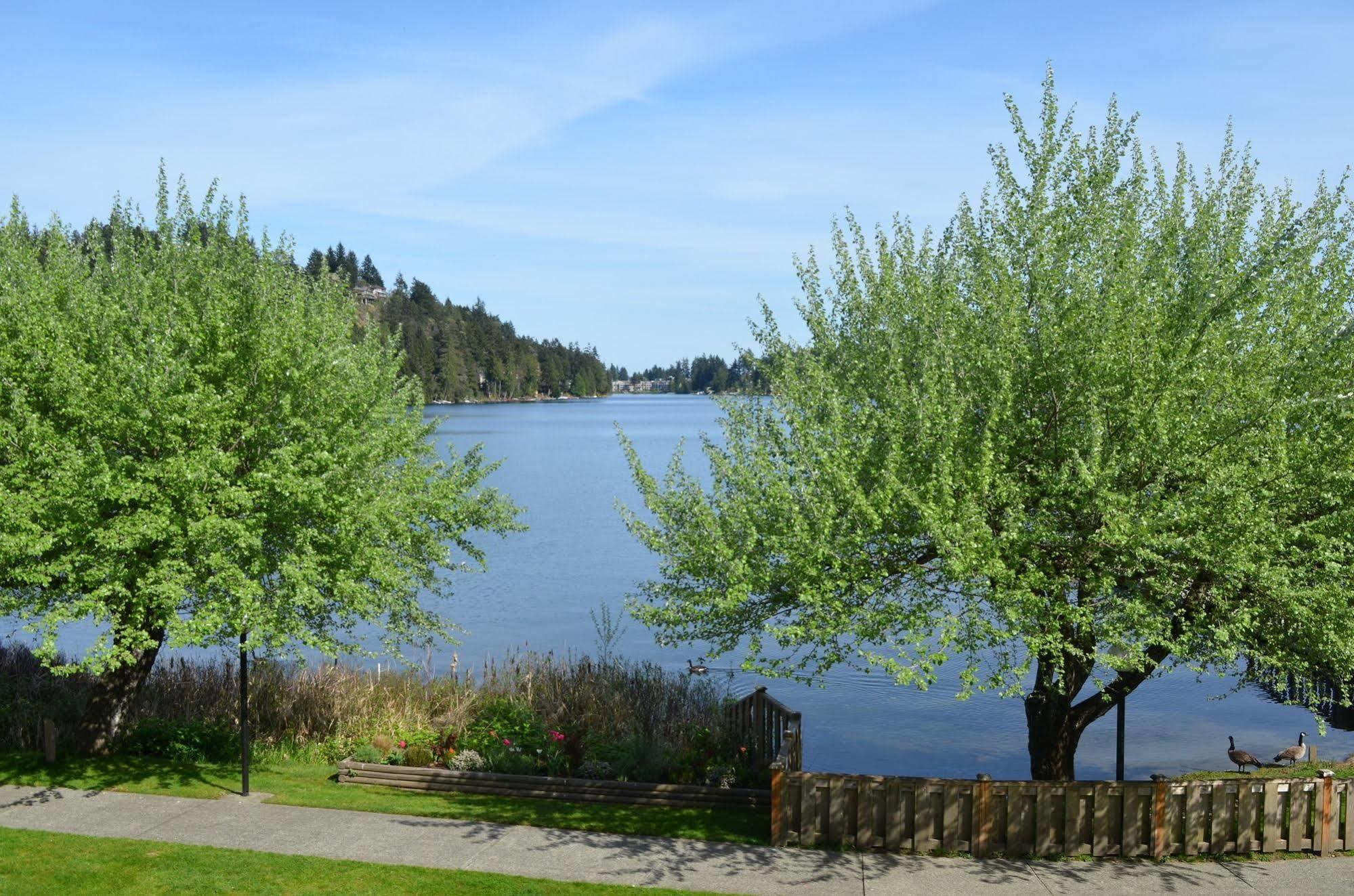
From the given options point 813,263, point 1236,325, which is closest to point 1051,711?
point 1236,325

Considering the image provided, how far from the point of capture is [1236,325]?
1380 cm

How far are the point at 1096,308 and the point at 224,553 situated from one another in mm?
12095

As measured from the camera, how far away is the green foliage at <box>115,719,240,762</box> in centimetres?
1886

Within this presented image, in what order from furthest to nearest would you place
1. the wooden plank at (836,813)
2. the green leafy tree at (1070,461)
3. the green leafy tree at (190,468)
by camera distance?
1. the green leafy tree at (190,468)
2. the wooden plank at (836,813)
3. the green leafy tree at (1070,461)

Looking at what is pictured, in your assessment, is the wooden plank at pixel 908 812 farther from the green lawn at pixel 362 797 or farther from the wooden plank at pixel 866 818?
the green lawn at pixel 362 797

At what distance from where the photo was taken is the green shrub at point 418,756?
59.2 ft

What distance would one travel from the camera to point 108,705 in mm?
18938

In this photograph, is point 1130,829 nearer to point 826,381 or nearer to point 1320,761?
point 826,381

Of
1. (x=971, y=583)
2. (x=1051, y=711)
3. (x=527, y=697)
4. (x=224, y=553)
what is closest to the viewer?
(x=971, y=583)

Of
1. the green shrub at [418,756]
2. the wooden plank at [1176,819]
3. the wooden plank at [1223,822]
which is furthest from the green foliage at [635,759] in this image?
the wooden plank at [1223,822]

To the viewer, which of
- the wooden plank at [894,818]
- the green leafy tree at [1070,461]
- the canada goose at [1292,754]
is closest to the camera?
the green leafy tree at [1070,461]

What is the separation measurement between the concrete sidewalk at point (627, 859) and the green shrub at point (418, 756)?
2.44 metres

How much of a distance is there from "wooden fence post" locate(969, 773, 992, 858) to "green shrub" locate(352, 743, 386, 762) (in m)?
9.53

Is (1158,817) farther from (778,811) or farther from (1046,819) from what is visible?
(778,811)
